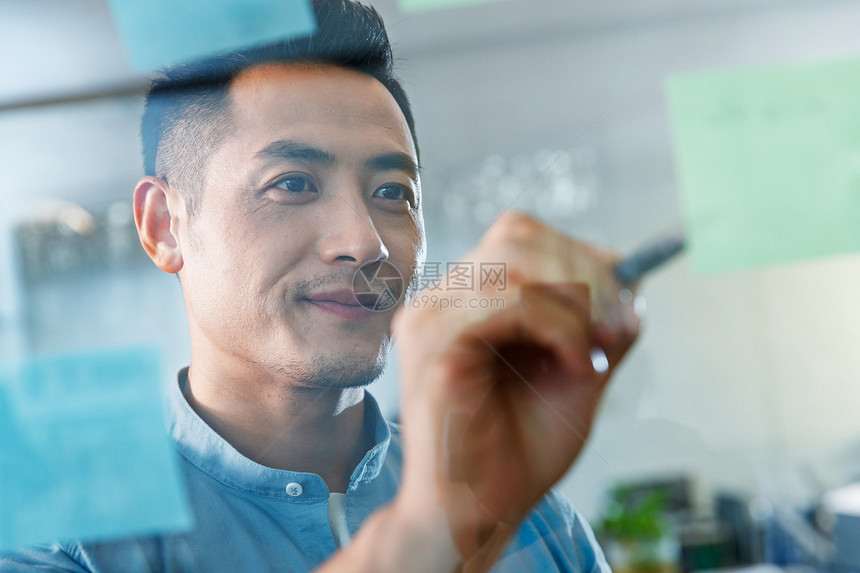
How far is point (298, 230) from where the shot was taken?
488mm

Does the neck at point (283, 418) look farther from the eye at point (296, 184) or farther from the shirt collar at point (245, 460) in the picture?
the eye at point (296, 184)

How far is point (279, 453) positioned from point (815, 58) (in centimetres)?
60

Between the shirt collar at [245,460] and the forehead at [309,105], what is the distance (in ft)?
0.66

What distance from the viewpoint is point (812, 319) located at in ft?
1.96

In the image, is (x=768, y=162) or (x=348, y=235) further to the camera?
(x=768, y=162)

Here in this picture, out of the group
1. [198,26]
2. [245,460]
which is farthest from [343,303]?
[198,26]

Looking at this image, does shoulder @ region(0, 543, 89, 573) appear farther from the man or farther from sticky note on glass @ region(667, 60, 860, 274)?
sticky note on glass @ region(667, 60, 860, 274)

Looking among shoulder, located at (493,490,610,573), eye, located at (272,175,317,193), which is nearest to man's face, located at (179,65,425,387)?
eye, located at (272,175,317,193)

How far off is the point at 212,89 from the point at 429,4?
0.20 metres

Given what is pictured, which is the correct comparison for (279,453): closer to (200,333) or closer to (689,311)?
(200,333)

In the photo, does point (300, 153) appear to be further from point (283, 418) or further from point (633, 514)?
point (633, 514)

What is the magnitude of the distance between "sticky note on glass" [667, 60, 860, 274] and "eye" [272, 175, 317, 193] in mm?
327

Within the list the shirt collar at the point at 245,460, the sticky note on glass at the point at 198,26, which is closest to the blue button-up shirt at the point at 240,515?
the shirt collar at the point at 245,460

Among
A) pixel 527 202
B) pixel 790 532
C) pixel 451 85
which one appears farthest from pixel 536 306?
pixel 790 532
